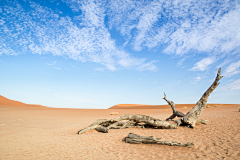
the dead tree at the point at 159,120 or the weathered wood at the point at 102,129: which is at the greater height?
the dead tree at the point at 159,120

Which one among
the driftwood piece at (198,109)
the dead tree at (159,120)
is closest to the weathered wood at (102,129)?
the dead tree at (159,120)

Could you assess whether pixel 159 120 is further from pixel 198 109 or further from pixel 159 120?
pixel 198 109

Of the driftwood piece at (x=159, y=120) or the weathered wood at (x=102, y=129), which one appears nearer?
the weathered wood at (x=102, y=129)

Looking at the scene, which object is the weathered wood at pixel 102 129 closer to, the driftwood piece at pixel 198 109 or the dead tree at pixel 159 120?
the dead tree at pixel 159 120

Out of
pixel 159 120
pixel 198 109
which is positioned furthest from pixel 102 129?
pixel 198 109

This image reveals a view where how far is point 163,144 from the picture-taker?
6.86 metres

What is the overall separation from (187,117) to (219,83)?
11.4 ft

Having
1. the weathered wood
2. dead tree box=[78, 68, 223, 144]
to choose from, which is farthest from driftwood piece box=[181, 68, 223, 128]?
the weathered wood

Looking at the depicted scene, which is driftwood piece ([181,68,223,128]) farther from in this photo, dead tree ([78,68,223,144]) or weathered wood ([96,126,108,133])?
weathered wood ([96,126,108,133])

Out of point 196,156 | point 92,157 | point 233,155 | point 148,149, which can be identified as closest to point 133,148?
point 148,149

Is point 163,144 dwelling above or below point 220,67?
below

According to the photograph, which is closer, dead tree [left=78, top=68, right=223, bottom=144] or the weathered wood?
the weathered wood

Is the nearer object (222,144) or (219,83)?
(222,144)

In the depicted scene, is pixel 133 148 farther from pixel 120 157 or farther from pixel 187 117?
pixel 187 117
